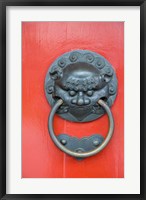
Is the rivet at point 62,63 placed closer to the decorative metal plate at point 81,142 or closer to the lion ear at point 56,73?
the lion ear at point 56,73

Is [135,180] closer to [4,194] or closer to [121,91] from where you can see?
[121,91]

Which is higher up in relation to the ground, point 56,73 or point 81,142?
point 56,73

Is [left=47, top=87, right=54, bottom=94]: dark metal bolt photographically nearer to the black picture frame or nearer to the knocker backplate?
the knocker backplate

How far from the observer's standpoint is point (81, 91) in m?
0.73

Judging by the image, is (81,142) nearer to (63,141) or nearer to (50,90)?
(63,141)

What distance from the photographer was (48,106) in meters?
0.77

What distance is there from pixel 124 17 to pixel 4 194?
0.54 m

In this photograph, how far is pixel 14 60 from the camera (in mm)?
758

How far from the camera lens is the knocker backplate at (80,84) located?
732mm

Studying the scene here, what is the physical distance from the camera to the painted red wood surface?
757 millimetres

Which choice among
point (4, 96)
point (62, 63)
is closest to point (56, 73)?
point (62, 63)

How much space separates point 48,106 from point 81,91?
0.10 metres

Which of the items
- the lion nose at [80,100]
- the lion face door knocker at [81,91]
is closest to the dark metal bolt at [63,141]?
the lion face door knocker at [81,91]

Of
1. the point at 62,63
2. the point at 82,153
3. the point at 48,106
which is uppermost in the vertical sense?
the point at 62,63
